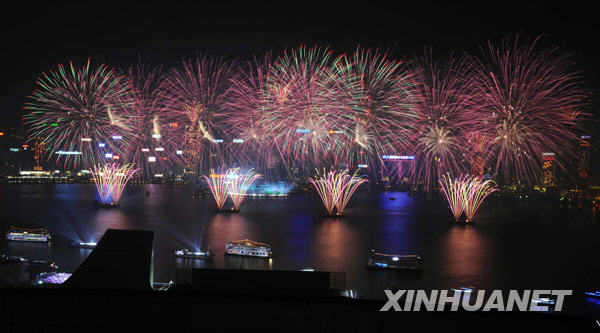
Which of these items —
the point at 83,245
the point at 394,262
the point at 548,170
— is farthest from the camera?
the point at 548,170

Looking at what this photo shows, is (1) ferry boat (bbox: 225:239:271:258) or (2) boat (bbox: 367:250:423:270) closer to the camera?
(2) boat (bbox: 367:250:423:270)

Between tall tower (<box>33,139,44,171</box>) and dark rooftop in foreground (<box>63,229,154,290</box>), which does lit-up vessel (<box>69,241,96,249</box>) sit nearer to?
dark rooftop in foreground (<box>63,229,154,290</box>)

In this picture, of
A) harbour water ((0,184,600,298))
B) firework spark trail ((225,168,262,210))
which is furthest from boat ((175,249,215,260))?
firework spark trail ((225,168,262,210))

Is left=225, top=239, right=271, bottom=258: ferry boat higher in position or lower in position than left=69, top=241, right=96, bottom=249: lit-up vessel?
higher

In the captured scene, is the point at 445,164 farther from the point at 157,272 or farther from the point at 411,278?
the point at 157,272

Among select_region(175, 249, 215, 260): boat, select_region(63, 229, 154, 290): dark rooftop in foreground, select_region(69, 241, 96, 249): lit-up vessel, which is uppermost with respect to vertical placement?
select_region(63, 229, 154, 290): dark rooftop in foreground

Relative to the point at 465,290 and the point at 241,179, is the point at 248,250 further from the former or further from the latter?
the point at 241,179

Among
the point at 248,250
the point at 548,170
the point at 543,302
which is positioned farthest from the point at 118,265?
the point at 548,170
